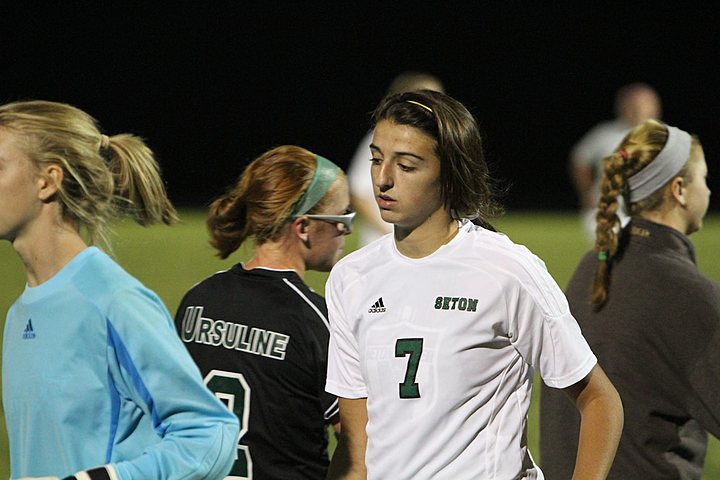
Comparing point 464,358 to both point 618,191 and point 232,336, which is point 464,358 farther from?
point 618,191

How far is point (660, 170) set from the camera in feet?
14.0

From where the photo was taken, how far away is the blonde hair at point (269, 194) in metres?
4.04

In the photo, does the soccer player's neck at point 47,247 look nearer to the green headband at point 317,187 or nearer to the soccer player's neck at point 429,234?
the soccer player's neck at point 429,234

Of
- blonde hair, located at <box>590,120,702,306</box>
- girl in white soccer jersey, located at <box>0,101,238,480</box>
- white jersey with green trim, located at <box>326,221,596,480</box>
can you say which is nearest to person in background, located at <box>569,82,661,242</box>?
blonde hair, located at <box>590,120,702,306</box>

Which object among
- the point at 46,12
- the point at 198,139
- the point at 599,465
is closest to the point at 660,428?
the point at 599,465

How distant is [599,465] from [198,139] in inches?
1247

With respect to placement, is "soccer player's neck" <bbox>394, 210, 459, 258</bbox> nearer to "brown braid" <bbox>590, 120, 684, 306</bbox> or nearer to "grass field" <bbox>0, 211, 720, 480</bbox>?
"brown braid" <bbox>590, 120, 684, 306</bbox>

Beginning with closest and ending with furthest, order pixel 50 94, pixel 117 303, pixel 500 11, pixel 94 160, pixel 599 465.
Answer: pixel 117 303 < pixel 94 160 < pixel 599 465 < pixel 50 94 < pixel 500 11

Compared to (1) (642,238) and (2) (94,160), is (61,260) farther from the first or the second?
(1) (642,238)

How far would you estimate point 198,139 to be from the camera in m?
34.2

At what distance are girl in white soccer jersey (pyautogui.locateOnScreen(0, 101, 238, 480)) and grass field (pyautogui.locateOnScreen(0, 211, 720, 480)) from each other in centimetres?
464

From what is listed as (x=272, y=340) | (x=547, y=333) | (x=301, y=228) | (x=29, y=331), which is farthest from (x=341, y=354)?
(x=29, y=331)

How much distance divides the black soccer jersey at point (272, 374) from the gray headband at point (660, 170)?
3.97ft

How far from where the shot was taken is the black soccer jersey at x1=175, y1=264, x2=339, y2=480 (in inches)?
145
